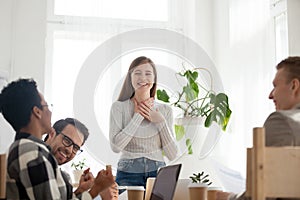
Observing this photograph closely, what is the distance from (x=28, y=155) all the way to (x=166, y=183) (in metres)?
0.58

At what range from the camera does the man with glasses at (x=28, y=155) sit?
54.8 inches

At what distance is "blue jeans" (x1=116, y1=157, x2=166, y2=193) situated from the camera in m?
2.33

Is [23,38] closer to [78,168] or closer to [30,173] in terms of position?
[78,168]

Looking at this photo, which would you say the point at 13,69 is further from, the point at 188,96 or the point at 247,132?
the point at 247,132

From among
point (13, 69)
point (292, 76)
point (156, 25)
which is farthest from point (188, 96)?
point (292, 76)

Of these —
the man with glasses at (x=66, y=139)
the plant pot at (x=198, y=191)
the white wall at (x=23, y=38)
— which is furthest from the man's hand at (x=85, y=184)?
the white wall at (x=23, y=38)

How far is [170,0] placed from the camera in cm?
439

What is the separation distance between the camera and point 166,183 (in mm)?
1808

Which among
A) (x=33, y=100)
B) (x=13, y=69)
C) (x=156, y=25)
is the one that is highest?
(x=156, y=25)

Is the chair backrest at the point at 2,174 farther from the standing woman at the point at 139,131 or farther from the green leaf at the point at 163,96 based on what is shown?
the green leaf at the point at 163,96

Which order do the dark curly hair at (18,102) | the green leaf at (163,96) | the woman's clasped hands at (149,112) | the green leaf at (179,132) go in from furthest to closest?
the green leaf at (163,96) → the green leaf at (179,132) → the woman's clasped hands at (149,112) → the dark curly hair at (18,102)

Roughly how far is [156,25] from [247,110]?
115 centimetres

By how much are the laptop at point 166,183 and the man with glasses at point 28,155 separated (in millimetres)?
268

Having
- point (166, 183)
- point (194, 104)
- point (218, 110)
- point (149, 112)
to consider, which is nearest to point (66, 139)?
point (149, 112)
